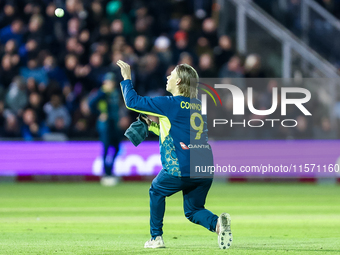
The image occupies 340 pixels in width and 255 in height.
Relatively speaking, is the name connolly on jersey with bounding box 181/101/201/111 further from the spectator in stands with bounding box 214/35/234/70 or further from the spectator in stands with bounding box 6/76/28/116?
the spectator in stands with bounding box 6/76/28/116

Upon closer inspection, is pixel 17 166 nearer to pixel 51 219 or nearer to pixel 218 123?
pixel 218 123

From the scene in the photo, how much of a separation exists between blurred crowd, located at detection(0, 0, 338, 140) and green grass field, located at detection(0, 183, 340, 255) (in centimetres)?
283

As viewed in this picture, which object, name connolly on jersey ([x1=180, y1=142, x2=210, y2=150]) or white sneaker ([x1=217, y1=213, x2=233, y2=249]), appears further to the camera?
name connolly on jersey ([x1=180, y1=142, x2=210, y2=150])

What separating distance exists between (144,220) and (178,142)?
354 centimetres

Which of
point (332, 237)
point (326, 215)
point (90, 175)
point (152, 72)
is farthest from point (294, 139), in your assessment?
point (332, 237)

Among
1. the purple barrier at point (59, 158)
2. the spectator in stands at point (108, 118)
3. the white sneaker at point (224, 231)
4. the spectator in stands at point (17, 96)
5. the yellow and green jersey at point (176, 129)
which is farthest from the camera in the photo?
the spectator in stands at point (17, 96)

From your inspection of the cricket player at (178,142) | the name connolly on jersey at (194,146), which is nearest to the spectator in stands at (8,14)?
the cricket player at (178,142)

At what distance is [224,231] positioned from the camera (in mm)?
7066

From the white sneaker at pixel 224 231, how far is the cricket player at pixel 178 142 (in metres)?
0.06

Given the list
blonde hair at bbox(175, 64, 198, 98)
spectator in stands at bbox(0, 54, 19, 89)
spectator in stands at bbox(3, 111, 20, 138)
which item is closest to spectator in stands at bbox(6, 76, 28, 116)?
spectator in stands at bbox(3, 111, 20, 138)

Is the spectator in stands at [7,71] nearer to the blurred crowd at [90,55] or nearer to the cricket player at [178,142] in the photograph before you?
the blurred crowd at [90,55]

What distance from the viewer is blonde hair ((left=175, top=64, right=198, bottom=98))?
7352 mm

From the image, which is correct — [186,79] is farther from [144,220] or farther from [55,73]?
[55,73]

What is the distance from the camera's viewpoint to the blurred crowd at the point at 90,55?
62.8ft
